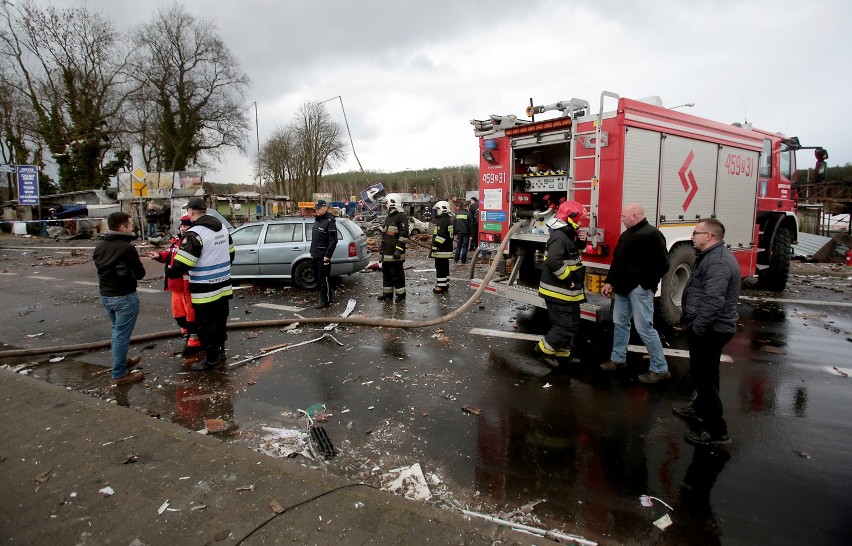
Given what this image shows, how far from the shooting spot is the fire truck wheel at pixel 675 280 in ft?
21.4

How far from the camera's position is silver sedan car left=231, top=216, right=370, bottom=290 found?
32.4 feet

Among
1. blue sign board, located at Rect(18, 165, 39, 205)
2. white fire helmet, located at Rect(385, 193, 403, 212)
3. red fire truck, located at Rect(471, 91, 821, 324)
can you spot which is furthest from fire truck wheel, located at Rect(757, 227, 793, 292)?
blue sign board, located at Rect(18, 165, 39, 205)

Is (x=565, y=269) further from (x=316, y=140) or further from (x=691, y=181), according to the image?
(x=316, y=140)

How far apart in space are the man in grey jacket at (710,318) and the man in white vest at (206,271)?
4677 mm

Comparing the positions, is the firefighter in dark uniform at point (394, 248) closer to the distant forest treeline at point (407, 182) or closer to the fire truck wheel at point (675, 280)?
the fire truck wheel at point (675, 280)

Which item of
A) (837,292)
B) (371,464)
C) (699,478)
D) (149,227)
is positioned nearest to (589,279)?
(699,478)

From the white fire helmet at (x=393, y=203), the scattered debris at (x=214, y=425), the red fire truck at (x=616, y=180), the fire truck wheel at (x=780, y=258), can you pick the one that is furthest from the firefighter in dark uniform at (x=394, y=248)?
the fire truck wheel at (x=780, y=258)

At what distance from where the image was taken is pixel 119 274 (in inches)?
188

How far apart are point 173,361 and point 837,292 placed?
40.3 ft

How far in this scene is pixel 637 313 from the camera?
4.84 m

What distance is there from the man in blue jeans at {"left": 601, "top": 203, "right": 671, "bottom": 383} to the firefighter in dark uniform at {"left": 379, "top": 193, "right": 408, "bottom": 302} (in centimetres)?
420

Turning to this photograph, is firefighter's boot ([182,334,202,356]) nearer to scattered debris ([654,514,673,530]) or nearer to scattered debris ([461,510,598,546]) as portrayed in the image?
scattered debris ([461,510,598,546])

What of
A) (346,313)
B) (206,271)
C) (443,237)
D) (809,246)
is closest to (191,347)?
(206,271)

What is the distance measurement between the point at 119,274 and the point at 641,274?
17.4 feet
